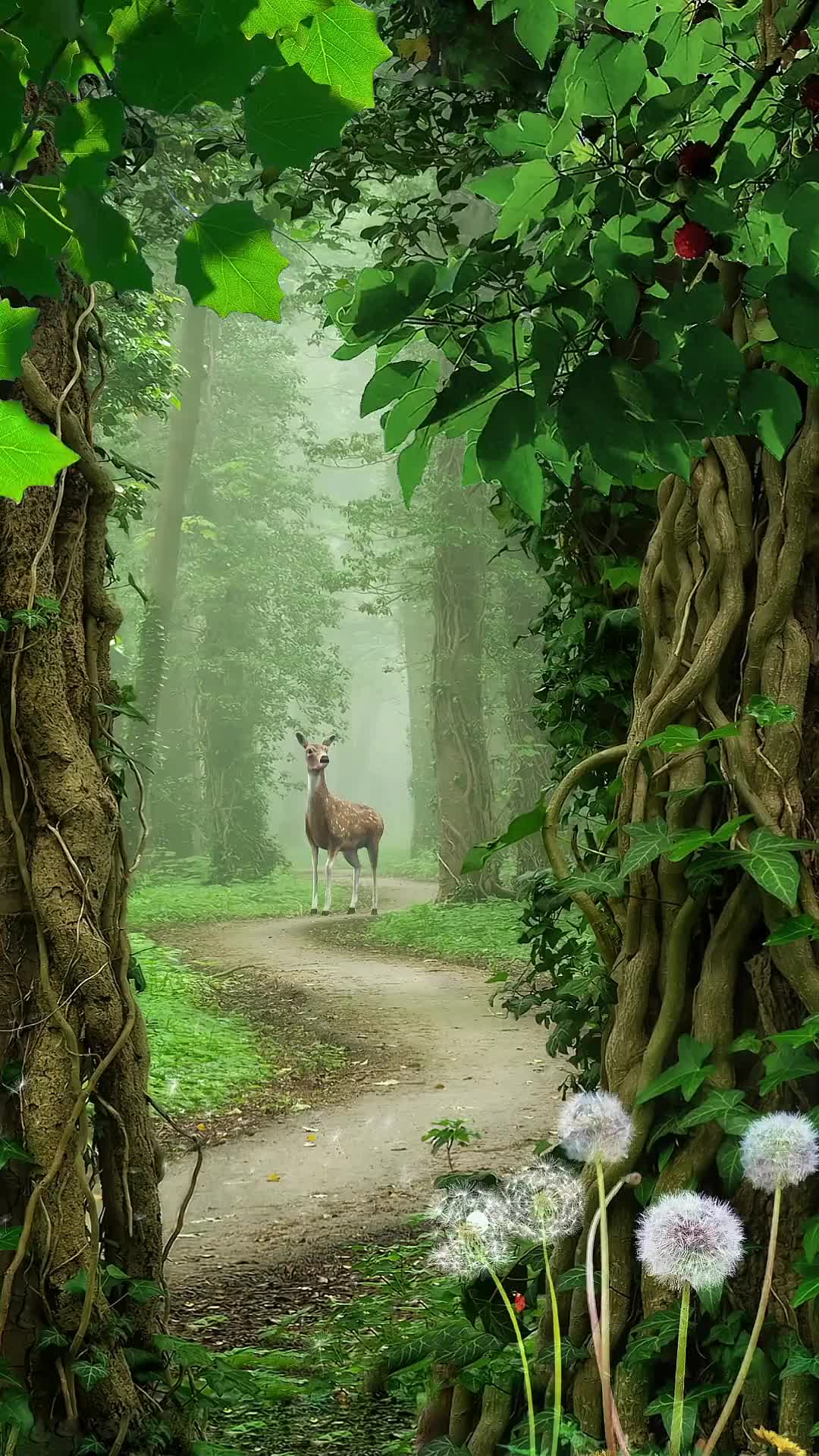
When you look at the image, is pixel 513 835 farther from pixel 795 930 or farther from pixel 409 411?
pixel 409 411

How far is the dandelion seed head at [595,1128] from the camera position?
1.55 m

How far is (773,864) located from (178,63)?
1.16 m

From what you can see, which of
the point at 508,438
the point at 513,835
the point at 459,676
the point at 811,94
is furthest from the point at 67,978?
the point at 459,676

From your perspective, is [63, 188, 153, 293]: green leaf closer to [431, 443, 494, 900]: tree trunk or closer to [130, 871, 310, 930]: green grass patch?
[130, 871, 310, 930]: green grass patch

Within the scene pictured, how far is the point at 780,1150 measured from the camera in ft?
4.37

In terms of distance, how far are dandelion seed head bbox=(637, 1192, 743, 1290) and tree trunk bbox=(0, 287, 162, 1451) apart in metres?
1.17

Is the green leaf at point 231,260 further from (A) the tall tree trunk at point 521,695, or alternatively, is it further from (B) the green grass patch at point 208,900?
(A) the tall tree trunk at point 521,695

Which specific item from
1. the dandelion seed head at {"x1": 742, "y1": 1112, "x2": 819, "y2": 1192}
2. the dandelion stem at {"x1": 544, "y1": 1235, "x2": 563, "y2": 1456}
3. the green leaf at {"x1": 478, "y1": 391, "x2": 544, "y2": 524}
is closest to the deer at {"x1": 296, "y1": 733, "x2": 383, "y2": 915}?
the dandelion seed head at {"x1": 742, "y1": 1112, "x2": 819, "y2": 1192}

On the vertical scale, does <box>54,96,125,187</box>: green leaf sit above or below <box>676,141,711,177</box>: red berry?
below

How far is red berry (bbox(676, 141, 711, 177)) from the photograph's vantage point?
1.00 metres

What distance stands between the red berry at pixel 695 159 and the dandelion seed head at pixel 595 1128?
113 centimetres

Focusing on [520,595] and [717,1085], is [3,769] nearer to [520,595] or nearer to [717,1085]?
[717,1085]

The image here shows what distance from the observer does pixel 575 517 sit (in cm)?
262

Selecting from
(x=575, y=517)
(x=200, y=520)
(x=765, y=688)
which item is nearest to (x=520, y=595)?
(x=200, y=520)
